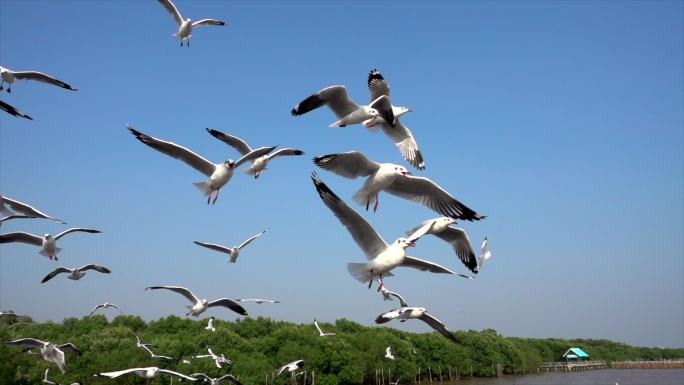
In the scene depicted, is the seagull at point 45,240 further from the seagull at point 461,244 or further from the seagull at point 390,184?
the seagull at point 461,244

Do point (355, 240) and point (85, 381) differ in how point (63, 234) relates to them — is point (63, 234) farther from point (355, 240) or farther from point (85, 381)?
point (85, 381)

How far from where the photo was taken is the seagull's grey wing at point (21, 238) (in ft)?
41.1

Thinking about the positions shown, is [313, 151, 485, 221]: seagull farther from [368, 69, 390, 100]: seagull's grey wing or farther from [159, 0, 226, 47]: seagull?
[159, 0, 226, 47]: seagull

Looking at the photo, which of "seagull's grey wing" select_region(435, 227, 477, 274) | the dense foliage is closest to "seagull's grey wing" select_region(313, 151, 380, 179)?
"seagull's grey wing" select_region(435, 227, 477, 274)

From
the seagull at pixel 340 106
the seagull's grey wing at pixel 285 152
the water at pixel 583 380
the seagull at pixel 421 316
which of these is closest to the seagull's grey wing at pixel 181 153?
the seagull's grey wing at pixel 285 152

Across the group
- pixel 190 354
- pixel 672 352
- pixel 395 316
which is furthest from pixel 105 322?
pixel 672 352

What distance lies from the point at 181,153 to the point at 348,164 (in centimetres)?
432

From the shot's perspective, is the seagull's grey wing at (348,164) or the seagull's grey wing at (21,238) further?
the seagull's grey wing at (21,238)

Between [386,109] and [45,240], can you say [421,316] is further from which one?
[45,240]

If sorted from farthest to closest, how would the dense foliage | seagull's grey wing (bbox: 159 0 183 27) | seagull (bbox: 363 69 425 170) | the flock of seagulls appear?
1. the dense foliage
2. seagull's grey wing (bbox: 159 0 183 27)
3. seagull (bbox: 363 69 425 170)
4. the flock of seagulls

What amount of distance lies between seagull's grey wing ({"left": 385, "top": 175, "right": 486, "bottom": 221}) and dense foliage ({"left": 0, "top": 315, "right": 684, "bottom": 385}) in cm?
3162

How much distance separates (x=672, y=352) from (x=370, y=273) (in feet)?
642

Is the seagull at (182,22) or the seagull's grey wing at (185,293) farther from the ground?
the seagull at (182,22)

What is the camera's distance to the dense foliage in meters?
42.2
